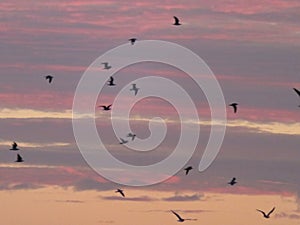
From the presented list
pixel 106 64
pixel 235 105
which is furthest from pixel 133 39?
pixel 235 105

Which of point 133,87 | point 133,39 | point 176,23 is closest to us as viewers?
point 176,23

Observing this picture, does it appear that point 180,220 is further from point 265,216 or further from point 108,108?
point 108,108

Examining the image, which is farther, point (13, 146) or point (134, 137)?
point (134, 137)

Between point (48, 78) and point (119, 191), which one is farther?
point (119, 191)

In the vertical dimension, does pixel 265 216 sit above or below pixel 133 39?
below

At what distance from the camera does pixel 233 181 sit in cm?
19562

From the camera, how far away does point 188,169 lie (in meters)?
186

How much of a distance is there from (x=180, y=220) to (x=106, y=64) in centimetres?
2942

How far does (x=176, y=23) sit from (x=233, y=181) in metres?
35.8

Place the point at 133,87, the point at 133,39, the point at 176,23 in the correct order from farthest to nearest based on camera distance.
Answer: the point at 133,87 < the point at 133,39 < the point at 176,23

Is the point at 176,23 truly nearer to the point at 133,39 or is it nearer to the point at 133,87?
the point at 133,39

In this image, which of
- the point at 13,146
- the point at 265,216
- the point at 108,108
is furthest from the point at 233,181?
the point at 13,146

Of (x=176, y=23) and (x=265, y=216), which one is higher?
(x=176, y=23)

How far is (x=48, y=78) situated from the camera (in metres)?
178
